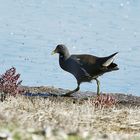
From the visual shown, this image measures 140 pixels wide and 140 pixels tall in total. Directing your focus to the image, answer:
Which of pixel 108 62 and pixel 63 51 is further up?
pixel 63 51

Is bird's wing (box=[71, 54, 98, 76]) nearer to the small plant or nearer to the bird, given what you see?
the bird

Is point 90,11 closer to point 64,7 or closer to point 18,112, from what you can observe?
point 64,7

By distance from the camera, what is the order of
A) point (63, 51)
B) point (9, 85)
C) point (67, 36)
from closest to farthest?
1. point (9, 85)
2. point (63, 51)
3. point (67, 36)

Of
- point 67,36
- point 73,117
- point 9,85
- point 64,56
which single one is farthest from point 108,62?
point 67,36

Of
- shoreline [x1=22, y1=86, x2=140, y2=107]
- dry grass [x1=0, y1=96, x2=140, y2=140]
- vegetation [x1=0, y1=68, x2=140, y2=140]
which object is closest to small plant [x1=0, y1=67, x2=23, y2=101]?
vegetation [x1=0, y1=68, x2=140, y2=140]

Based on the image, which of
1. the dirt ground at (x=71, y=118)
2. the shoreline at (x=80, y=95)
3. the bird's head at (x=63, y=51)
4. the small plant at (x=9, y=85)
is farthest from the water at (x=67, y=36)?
the dirt ground at (x=71, y=118)

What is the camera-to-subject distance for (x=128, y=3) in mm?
38969

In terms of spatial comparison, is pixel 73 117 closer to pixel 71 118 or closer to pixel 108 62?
pixel 71 118

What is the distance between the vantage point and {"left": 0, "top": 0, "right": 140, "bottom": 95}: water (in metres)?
20.8

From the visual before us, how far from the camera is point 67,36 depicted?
27.5 meters

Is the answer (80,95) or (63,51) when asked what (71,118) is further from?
(63,51)

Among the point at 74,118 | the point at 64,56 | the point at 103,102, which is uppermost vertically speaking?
the point at 64,56

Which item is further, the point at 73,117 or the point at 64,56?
the point at 64,56

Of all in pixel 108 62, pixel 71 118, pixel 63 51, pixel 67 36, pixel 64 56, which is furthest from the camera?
pixel 67 36
